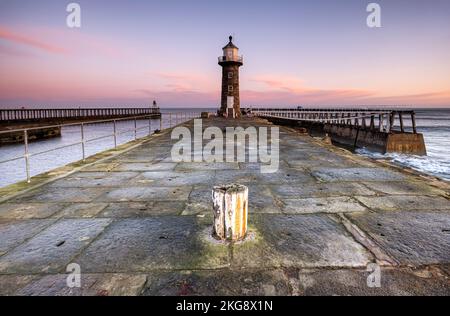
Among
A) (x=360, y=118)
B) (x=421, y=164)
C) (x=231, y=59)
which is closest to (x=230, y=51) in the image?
(x=231, y=59)

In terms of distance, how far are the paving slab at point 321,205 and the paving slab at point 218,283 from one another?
1533 millimetres

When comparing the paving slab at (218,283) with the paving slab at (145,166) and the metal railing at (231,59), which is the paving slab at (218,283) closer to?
the paving slab at (145,166)

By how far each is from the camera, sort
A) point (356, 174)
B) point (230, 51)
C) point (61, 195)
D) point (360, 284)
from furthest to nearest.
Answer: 1. point (230, 51)
2. point (356, 174)
3. point (61, 195)
4. point (360, 284)

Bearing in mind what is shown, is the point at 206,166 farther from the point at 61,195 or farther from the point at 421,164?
the point at 421,164

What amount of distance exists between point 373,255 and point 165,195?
9.69ft

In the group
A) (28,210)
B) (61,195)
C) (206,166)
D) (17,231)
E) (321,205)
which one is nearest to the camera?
(17,231)

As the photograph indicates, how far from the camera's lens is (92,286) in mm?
2141

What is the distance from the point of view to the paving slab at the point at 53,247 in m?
2.42

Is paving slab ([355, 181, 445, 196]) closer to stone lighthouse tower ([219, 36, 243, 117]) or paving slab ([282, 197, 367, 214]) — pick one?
paving slab ([282, 197, 367, 214])

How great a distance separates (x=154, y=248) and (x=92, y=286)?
26.6 inches

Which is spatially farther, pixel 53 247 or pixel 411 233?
pixel 411 233

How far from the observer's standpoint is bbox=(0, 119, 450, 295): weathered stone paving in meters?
2.17

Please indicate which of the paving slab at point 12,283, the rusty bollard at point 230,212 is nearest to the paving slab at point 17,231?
the paving slab at point 12,283

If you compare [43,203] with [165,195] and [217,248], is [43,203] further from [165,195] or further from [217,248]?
[217,248]
